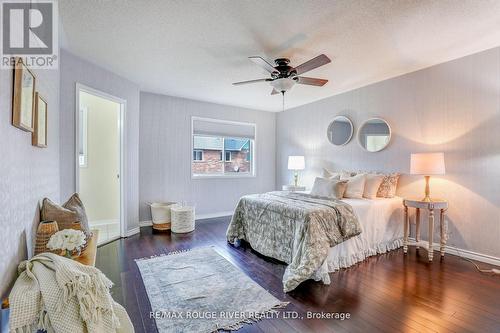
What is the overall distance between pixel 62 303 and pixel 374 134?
4.30m

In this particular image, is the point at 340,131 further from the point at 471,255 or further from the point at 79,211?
the point at 79,211

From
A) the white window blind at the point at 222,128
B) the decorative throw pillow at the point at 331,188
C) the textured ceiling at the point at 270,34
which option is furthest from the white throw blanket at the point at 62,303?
the white window blind at the point at 222,128

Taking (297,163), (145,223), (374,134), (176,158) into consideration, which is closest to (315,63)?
(374,134)

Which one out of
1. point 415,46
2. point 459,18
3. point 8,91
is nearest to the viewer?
point 8,91

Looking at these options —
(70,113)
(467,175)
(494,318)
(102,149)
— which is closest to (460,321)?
(494,318)

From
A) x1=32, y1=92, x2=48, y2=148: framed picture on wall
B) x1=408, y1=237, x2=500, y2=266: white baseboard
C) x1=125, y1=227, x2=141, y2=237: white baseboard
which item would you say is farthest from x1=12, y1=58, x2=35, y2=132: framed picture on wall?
x1=408, y1=237, x2=500, y2=266: white baseboard

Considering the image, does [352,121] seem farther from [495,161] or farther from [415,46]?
[495,161]

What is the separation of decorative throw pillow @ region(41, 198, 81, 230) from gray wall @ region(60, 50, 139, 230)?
122 centimetres

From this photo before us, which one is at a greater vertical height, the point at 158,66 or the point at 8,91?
the point at 158,66

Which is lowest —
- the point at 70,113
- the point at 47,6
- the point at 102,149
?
the point at 102,149

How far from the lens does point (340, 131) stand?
4.58m

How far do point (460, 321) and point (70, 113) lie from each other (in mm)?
4430

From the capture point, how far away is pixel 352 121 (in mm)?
4359

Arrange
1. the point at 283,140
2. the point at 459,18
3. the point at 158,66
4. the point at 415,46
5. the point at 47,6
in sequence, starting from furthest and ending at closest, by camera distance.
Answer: the point at 283,140, the point at 158,66, the point at 415,46, the point at 459,18, the point at 47,6
